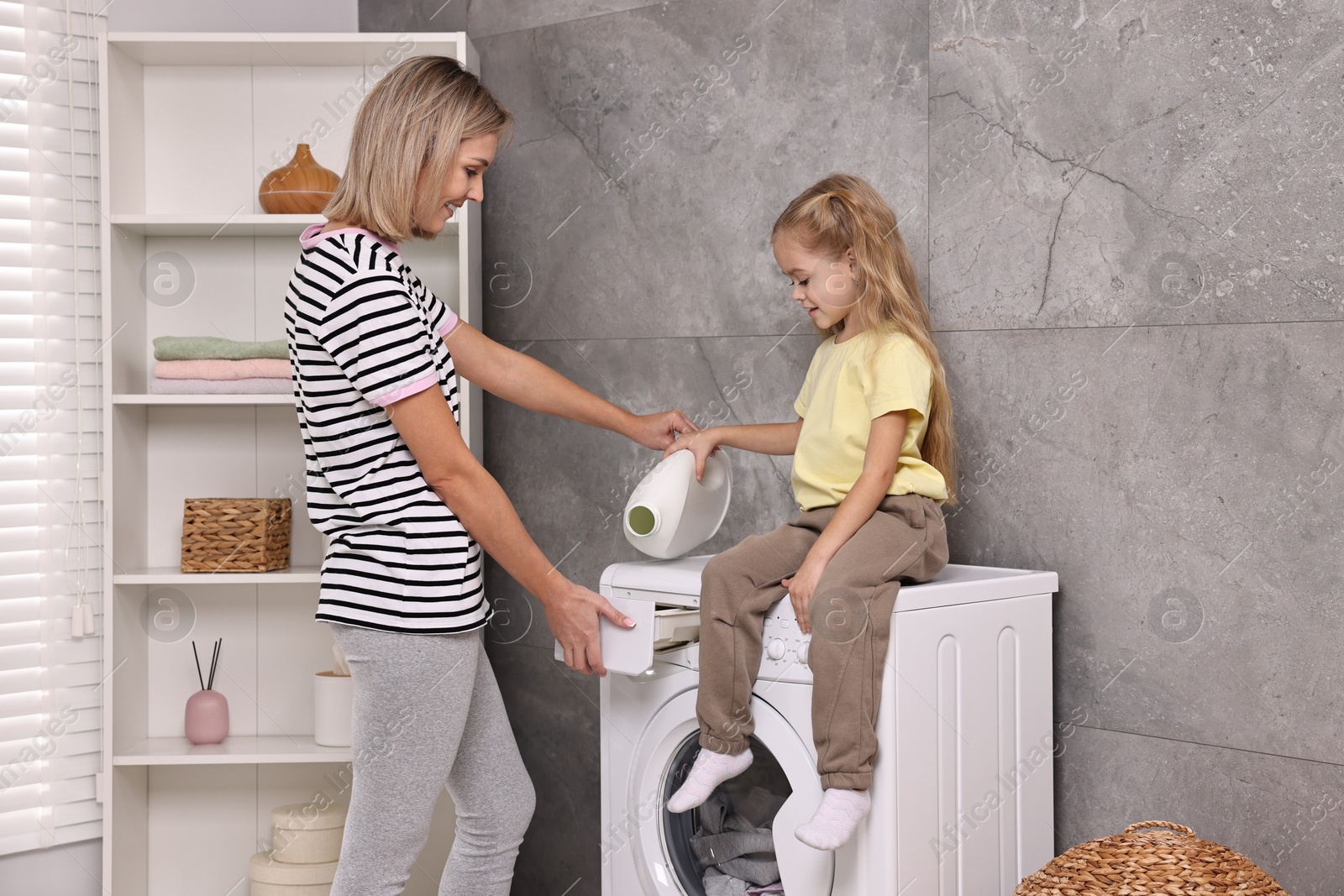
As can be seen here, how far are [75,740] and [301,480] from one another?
729 millimetres

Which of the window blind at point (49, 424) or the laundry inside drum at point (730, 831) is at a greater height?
the window blind at point (49, 424)

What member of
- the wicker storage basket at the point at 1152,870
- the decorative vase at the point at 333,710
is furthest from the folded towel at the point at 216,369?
the wicker storage basket at the point at 1152,870

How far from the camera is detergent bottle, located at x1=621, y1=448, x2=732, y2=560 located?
1.75m

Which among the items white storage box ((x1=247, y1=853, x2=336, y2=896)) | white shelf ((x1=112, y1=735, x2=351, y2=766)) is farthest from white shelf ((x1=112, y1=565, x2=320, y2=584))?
white storage box ((x1=247, y1=853, x2=336, y2=896))

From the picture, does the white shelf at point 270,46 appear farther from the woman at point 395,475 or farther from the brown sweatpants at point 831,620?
the brown sweatpants at point 831,620

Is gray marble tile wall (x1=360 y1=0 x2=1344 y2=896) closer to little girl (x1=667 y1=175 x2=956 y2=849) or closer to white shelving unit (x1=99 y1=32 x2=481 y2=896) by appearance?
little girl (x1=667 y1=175 x2=956 y2=849)

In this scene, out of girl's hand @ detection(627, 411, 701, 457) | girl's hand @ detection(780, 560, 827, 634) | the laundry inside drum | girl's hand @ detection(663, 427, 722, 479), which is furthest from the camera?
girl's hand @ detection(627, 411, 701, 457)

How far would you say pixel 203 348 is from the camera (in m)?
2.26

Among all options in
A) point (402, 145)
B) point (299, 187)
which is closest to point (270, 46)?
point (299, 187)

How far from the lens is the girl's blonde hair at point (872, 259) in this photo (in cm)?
175

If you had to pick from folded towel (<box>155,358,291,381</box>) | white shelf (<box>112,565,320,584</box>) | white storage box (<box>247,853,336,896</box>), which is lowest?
white storage box (<box>247,853,336,896</box>)

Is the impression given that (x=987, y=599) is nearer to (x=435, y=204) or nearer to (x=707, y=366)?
(x=707, y=366)

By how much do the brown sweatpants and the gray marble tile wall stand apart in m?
0.36

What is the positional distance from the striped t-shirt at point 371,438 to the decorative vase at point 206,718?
119 centimetres
